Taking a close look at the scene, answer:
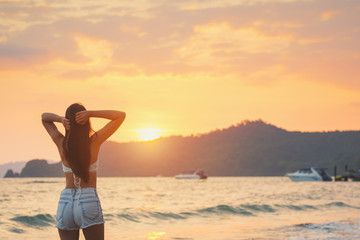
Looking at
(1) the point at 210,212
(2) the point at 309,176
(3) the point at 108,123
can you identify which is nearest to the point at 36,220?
(1) the point at 210,212

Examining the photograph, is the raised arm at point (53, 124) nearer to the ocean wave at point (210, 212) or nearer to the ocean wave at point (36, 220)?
the ocean wave at point (36, 220)

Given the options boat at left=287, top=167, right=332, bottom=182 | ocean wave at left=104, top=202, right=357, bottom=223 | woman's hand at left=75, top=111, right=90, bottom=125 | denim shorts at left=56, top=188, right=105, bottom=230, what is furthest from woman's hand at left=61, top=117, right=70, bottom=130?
boat at left=287, top=167, right=332, bottom=182

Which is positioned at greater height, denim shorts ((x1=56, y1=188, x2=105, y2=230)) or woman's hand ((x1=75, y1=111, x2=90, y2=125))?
woman's hand ((x1=75, y1=111, x2=90, y2=125))

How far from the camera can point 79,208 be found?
5086 mm

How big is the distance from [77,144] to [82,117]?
273 mm

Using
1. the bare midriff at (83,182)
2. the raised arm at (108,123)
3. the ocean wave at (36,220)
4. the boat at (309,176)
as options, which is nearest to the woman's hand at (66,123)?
the raised arm at (108,123)

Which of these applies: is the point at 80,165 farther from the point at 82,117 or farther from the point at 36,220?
the point at 36,220

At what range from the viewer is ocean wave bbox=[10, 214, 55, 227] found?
21439 mm

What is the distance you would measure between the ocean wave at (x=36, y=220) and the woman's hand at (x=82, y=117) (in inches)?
682

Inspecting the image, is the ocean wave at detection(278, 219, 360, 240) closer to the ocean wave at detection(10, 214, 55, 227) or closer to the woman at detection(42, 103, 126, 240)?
the ocean wave at detection(10, 214, 55, 227)

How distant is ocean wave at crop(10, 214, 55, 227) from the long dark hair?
17150 millimetres

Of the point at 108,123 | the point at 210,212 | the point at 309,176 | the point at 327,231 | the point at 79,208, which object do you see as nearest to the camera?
the point at 79,208

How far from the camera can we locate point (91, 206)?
16.8ft

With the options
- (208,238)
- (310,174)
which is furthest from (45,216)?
(310,174)
